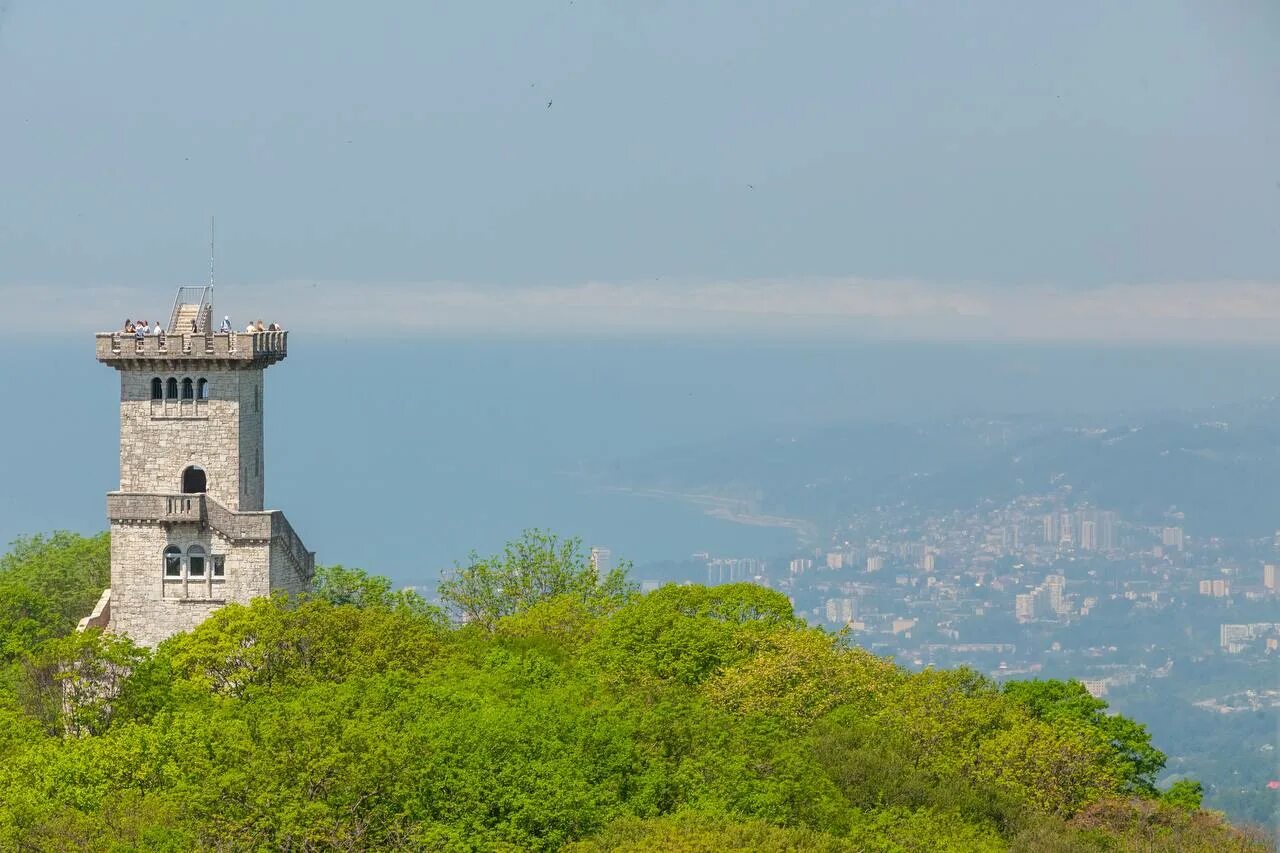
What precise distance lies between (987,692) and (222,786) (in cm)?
3047

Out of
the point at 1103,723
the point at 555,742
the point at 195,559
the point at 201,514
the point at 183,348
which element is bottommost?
the point at 555,742

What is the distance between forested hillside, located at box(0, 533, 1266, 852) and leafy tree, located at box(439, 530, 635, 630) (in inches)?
250

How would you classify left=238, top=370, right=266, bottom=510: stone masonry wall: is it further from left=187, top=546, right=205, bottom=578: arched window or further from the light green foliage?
the light green foliage

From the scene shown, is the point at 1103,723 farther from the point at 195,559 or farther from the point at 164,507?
the point at 164,507

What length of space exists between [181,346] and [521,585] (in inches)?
775

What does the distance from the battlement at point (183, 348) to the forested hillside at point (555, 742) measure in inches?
360

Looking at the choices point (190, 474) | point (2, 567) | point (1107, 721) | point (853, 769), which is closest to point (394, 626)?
point (190, 474)

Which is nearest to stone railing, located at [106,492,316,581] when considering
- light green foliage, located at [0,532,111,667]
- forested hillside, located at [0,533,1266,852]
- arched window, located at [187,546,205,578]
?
arched window, located at [187,546,205,578]

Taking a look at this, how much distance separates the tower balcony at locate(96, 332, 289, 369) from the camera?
8175cm

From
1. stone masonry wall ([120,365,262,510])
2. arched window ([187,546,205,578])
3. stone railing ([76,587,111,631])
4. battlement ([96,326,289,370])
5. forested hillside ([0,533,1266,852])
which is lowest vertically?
forested hillside ([0,533,1266,852])

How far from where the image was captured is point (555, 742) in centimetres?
5644

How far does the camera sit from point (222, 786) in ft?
174

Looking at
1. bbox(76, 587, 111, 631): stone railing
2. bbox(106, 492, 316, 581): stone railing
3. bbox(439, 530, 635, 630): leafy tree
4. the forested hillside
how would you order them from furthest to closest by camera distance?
bbox(439, 530, 635, 630): leafy tree → bbox(76, 587, 111, 631): stone railing → bbox(106, 492, 316, 581): stone railing → the forested hillside

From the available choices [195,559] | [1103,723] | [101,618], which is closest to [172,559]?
[195,559]
